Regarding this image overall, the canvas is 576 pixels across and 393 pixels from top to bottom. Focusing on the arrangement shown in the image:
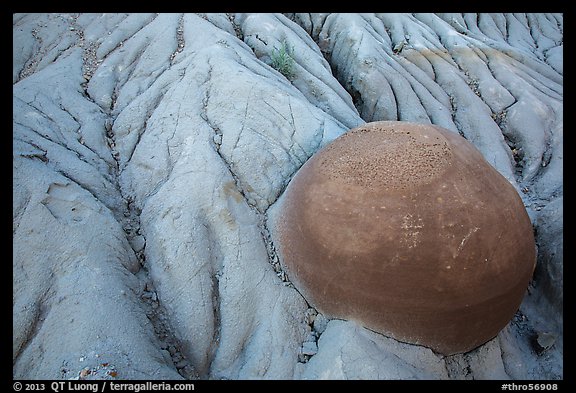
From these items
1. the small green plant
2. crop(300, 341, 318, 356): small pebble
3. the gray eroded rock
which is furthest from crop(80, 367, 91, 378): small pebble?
the small green plant

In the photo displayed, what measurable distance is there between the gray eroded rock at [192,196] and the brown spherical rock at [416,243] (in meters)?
0.30

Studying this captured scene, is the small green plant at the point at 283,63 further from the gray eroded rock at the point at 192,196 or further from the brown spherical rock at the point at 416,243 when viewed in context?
the brown spherical rock at the point at 416,243

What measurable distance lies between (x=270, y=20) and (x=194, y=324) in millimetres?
5307

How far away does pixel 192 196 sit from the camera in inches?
161

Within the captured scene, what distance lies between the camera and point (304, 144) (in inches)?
177

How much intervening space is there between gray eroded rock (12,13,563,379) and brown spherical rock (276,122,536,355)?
302 millimetres

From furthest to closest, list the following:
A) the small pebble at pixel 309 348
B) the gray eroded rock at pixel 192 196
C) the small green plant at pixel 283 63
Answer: the small green plant at pixel 283 63
the small pebble at pixel 309 348
the gray eroded rock at pixel 192 196

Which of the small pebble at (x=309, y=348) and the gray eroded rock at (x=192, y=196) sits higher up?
the gray eroded rock at (x=192, y=196)

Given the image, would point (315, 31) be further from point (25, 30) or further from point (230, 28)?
point (25, 30)

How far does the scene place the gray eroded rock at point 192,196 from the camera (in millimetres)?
3271

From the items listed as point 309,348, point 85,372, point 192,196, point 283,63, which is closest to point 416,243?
point 309,348

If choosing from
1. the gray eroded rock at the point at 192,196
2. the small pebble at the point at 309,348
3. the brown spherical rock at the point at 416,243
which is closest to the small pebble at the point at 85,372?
the gray eroded rock at the point at 192,196

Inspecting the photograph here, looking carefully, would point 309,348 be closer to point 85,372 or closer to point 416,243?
point 416,243

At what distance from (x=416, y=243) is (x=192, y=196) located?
7.55 feet
